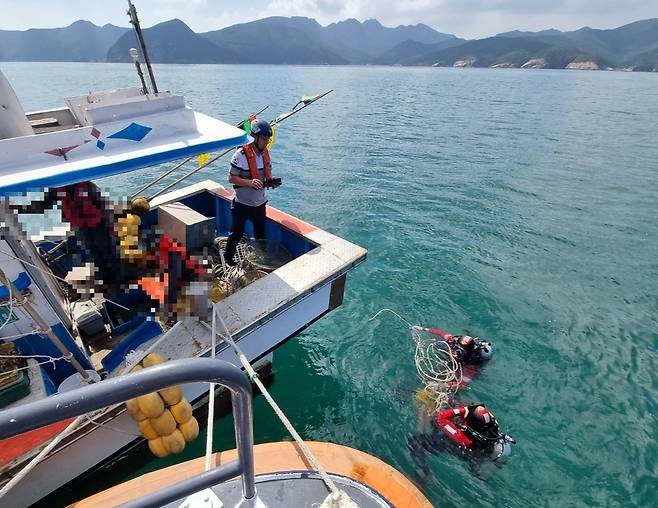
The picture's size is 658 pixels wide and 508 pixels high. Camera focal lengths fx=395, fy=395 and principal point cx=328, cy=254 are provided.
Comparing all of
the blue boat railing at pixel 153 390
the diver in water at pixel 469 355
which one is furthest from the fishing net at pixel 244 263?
the blue boat railing at pixel 153 390

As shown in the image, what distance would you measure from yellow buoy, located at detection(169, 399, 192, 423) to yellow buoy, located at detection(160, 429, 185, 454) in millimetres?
120

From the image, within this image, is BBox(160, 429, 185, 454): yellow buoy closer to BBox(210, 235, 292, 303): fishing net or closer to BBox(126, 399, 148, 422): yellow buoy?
BBox(126, 399, 148, 422): yellow buoy

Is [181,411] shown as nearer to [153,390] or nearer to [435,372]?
[153,390]

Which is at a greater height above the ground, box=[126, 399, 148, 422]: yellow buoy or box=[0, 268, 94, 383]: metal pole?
box=[0, 268, 94, 383]: metal pole

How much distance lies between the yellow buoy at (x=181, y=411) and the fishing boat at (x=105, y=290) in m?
0.48

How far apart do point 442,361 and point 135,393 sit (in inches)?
222

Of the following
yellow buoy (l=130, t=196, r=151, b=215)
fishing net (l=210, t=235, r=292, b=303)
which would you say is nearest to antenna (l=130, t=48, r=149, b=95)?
yellow buoy (l=130, t=196, r=151, b=215)

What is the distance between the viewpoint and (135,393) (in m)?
1.12

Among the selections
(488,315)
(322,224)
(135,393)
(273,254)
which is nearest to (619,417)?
(488,315)

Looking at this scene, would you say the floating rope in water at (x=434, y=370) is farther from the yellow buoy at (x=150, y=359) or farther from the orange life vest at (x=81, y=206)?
the orange life vest at (x=81, y=206)

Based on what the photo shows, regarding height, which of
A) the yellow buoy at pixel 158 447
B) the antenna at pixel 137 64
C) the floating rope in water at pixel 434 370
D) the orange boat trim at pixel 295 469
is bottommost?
the floating rope in water at pixel 434 370

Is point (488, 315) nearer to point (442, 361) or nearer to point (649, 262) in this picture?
point (442, 361)

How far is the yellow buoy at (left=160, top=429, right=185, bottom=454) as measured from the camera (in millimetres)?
3707

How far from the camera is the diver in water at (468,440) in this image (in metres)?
4.84
